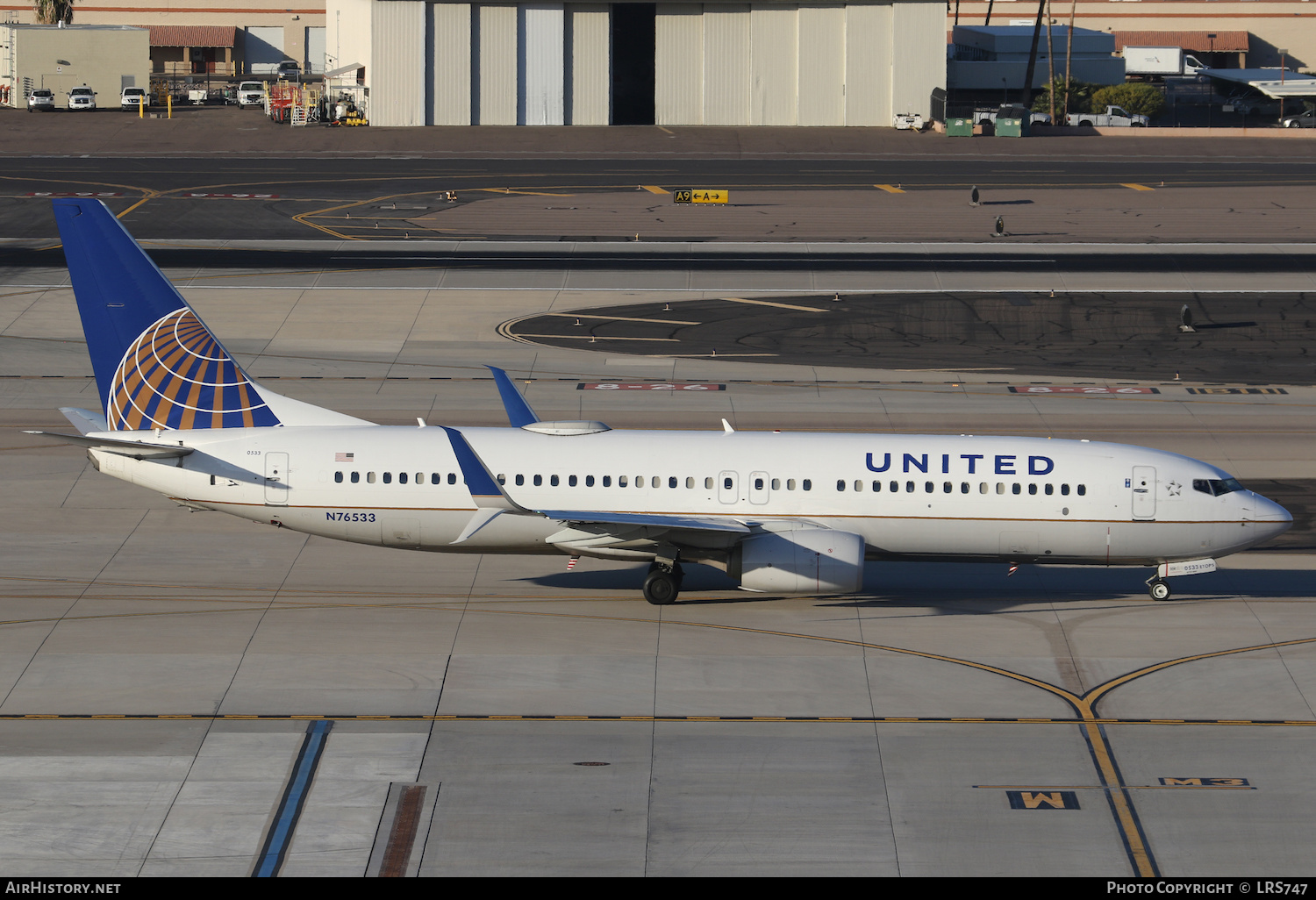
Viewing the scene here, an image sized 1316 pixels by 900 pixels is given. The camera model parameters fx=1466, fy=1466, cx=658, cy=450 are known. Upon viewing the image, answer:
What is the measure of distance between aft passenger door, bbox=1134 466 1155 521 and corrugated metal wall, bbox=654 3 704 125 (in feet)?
304

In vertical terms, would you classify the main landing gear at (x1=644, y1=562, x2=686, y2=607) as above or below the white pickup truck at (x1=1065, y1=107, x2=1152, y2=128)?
below

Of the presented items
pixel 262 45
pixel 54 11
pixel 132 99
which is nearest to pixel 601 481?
pixel 132 99

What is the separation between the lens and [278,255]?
241 ft

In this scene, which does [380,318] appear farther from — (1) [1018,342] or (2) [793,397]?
(1) [1018,342]

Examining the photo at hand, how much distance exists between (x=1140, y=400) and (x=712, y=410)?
15292 millimetres

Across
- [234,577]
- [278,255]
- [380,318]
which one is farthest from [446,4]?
[234,577]

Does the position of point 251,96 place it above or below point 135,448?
above

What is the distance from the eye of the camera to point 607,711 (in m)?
27.2

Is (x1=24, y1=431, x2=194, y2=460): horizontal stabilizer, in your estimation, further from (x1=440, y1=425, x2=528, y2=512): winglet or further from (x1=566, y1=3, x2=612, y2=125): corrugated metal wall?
(x1=566, y1=3, x2=612, y2=125): corrugated metal wall

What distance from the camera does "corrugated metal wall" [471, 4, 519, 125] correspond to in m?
116

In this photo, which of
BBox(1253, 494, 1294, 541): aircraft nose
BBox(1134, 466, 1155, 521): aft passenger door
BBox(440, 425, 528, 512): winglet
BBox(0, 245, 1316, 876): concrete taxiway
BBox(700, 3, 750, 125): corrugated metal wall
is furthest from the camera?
BBox(700, 3, 750, 125): corrugated metal wall

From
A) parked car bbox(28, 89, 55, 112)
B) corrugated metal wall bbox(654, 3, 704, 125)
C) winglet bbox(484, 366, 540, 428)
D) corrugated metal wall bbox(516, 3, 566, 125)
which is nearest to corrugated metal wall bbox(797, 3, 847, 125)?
corrugated metal wall bbox(654, 3, 704, 125)

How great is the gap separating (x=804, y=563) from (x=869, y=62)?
94.2 meters

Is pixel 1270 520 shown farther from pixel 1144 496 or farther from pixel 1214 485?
pixel 1144 496
